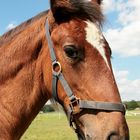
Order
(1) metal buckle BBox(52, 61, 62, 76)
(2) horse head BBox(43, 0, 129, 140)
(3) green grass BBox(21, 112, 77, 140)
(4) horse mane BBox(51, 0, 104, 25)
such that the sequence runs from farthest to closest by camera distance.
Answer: (3) green grass BBox(21, 112, 77, 140), (4) horse mane BBox(51, 0, 104, 25), (1) metal buckle BBox(52, 61, 62, 76), (2) horse head BBox(43, 0, 129, 140)

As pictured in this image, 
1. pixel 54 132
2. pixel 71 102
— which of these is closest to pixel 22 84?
pixel 71 102

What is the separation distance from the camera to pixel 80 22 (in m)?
4.84

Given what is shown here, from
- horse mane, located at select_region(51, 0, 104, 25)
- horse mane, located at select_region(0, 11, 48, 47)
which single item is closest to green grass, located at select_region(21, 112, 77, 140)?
horse mane, located at select_region(0, 11, 48, 47)

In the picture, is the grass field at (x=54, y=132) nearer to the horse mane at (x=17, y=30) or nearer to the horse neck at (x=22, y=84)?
the horse mane at (x=17, y=30)

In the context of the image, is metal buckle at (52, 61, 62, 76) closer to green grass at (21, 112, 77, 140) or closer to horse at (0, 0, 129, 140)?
horse at (0, 0, 129, 140)

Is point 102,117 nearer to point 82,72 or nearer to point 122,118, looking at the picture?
point 122,118

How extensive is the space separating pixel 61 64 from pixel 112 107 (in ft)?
2.89

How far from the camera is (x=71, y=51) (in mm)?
4625

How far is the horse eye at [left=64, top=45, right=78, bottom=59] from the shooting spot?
4.61 metres

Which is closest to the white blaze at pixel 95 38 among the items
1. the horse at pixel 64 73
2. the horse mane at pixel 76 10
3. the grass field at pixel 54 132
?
the horse at pixel 64 73

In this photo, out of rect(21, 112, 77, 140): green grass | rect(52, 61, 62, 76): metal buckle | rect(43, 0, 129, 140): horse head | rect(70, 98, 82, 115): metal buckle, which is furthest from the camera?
rect(21, 112, 77, 140): green grass

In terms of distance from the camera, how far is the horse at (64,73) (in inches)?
171

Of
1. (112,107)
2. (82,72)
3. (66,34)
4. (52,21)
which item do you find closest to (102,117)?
(112,107)

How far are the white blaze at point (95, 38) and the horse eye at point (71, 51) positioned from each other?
0.20 metres
